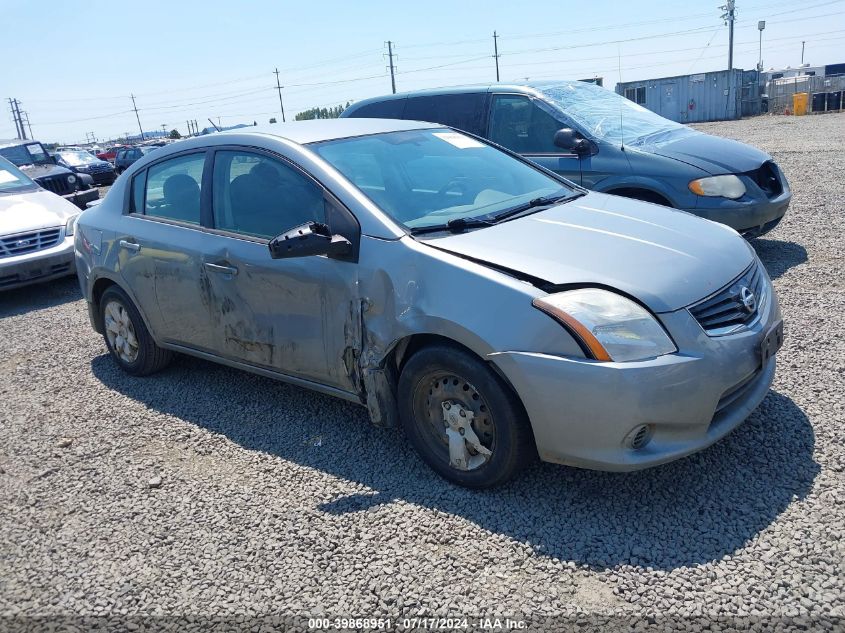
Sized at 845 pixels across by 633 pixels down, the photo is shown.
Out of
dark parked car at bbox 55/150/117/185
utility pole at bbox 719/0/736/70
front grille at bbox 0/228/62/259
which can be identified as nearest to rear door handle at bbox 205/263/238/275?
front grille at bbox 0/228/62/259

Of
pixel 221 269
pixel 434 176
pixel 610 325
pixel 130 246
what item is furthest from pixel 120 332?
pixel 610 325

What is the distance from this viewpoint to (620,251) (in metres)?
3.27

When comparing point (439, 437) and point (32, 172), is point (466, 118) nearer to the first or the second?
point (439, 437)

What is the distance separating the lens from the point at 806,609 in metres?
2.44

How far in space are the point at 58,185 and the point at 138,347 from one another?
33.5 ft

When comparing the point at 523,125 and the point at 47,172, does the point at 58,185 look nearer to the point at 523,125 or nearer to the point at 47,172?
the point at 47,172

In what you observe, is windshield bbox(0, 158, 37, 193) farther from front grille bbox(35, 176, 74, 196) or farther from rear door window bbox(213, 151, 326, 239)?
rear door window bbox(213, 151, 326, 239)

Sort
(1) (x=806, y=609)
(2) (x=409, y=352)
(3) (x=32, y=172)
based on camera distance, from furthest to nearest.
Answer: (3) (x=32, y=172), (2) (x=409, y=352), (1) (x=806, y=609)

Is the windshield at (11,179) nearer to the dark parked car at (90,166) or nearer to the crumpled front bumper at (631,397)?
the crumpled front bumper at (631,397)

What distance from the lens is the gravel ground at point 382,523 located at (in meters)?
2.66

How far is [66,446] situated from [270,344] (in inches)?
57.8

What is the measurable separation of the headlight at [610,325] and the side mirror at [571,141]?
3790 mm

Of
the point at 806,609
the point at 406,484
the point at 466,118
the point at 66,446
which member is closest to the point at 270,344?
the point at 406,484

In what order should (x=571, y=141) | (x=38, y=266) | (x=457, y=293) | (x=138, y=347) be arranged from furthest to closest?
1. (x=38, y=266)
2. (x=571, y=141)
3. (x=138, y=347)
4. (x=457, y=293)
